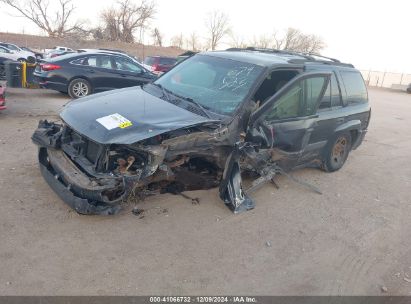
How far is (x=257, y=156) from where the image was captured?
4.96 metres

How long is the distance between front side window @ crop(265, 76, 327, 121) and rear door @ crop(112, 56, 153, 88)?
7.08 m

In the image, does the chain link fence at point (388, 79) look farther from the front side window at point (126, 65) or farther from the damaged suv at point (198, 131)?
the damaged suv at point (198, 131)

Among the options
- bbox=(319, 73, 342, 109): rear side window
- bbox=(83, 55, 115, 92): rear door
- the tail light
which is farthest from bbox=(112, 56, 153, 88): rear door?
bbox=(319, 73, 342, 109): rear side window

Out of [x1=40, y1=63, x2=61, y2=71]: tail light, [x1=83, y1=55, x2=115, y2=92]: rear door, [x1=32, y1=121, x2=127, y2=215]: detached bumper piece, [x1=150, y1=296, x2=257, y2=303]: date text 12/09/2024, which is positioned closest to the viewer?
[x1=150, y1=296, x2=257, y2=303]: date text 12/09/2024

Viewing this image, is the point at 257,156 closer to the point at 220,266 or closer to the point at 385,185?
the point at 220,266

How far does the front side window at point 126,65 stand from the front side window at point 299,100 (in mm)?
7578

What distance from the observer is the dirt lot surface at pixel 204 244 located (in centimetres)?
334

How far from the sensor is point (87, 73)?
11453 millimetres

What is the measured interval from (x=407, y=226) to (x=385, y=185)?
1650 millimetres

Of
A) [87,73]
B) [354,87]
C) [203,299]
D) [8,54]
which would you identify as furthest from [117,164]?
[8,54]

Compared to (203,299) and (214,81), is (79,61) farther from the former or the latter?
(203,299)

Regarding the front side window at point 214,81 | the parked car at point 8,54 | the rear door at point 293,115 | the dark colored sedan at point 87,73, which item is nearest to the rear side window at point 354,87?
the rear door at point 293,115

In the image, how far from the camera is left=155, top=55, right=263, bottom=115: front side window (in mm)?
4832

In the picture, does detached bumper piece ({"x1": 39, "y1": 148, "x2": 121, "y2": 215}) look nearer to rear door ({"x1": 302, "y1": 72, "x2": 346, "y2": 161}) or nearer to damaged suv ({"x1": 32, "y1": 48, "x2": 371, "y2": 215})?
damaged suv ({"x1": 32, "y1": 48, "x2": 371, "y2": 215})
